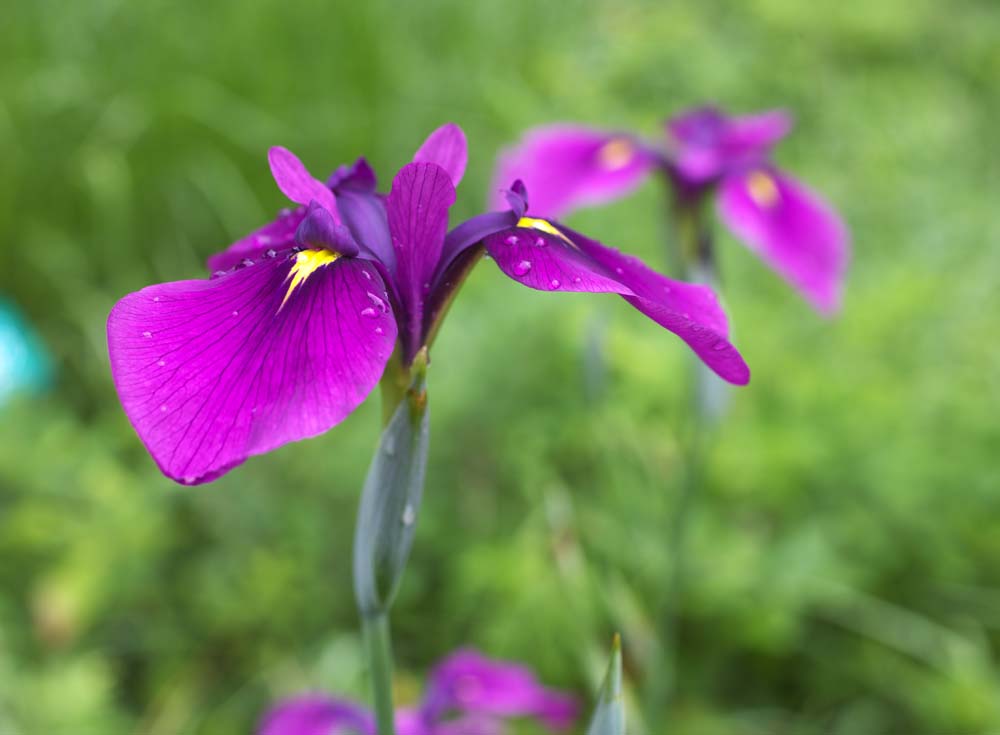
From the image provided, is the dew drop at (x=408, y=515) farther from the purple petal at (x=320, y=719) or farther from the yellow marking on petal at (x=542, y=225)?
the purple petal at (x=320, y=719)

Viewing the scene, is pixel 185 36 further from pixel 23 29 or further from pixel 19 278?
pixel 19 278

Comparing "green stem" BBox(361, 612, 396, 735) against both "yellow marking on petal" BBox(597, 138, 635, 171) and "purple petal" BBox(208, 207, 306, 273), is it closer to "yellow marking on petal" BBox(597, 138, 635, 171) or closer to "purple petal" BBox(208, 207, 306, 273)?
"purple petal" BBox(208, 207, 306, 273)

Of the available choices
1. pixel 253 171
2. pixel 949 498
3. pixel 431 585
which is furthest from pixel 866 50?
pixel 431 585

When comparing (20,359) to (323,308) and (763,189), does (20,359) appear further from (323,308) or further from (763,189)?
(323,308)

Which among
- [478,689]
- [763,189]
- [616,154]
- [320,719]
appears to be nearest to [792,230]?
[763,189]

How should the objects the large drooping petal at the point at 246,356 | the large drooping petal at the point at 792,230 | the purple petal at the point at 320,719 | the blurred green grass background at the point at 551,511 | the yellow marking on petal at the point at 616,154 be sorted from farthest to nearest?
the blurred green grass background at the point at 551,511, the yellow marking on petal at the point at 616,154, the large drooping petal at the point at 792,230, the purple petal at the point at 320,719, the large drooping petal at the point at 246,356

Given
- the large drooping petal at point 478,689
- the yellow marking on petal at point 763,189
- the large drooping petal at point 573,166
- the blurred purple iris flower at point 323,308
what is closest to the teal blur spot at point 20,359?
the large drooping petal at point 573,166
